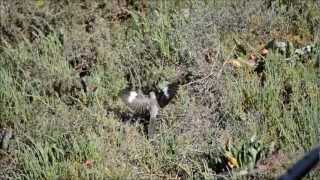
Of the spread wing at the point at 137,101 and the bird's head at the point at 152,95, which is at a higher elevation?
the bird's head at the point at 152,95

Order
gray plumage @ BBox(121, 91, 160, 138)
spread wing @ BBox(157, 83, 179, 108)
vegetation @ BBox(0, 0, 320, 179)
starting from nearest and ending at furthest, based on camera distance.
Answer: vegetation @ BBox(0, 0, 320, 179), gray plumage @ BBox(121, 91, 160, 138), spread wing @ BBox(157, 83, 179, 108)

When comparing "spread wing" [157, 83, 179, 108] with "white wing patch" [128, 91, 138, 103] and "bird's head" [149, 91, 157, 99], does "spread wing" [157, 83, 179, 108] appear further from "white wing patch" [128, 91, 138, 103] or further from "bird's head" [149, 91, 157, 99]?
"white wing patch" [128, 91, 138, 103]

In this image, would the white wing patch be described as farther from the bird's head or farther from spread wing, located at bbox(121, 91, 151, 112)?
the bird's head

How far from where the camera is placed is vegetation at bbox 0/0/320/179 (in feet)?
10.7

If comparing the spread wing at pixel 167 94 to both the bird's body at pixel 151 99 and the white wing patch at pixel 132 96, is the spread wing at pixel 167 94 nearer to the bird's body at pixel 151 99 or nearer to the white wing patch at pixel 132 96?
the bird's body at pixel 151 99

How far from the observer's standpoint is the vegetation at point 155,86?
3.26 m

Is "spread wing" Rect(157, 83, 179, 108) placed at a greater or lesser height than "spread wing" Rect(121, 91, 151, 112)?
greater

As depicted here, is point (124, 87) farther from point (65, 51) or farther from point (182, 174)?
point (182, 174)

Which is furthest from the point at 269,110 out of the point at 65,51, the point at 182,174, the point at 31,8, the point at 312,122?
the point at 31,8

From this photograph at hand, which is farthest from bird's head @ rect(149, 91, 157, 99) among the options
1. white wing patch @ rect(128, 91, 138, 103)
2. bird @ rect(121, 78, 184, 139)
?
white wing patch @ rect(128, 91, 138, 103)

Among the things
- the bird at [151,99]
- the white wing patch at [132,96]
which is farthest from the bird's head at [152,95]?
the white wing patch at [132,96]

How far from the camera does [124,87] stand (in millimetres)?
4156

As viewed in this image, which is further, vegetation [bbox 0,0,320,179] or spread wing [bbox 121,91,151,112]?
spread wing [bbox 121,91,151,112]

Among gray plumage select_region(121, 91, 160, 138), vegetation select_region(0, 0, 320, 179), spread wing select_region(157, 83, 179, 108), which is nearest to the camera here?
vegetation select_region(0, 0, 320, 179)
